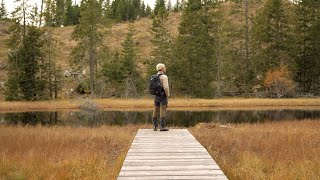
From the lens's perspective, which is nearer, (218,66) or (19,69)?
(19,69)

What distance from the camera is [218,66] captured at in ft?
173

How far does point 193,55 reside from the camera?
50.7 m

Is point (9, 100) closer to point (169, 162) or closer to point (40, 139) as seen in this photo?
point (40, 139)

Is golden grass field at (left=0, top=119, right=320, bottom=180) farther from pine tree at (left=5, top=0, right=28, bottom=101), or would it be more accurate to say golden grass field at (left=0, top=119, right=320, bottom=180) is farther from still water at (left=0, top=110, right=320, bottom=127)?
pine tree at (left=5, top=0, right=28, bottom=101)

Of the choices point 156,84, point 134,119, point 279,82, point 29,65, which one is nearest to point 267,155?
point 156,84

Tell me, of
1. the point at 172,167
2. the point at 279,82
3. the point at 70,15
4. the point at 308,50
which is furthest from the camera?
the point at 70,15

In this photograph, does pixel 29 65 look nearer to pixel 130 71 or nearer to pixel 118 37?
pixel 130 71

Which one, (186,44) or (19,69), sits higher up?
(186,44)

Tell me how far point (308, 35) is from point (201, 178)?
51.2 m

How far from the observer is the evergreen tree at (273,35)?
168 ft

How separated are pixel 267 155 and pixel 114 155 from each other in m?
4.55

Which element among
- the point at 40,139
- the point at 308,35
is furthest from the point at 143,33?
the point at 40,139

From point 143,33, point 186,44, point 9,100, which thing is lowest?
point 9,100

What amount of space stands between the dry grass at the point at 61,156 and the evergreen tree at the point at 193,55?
3576 centimetres
